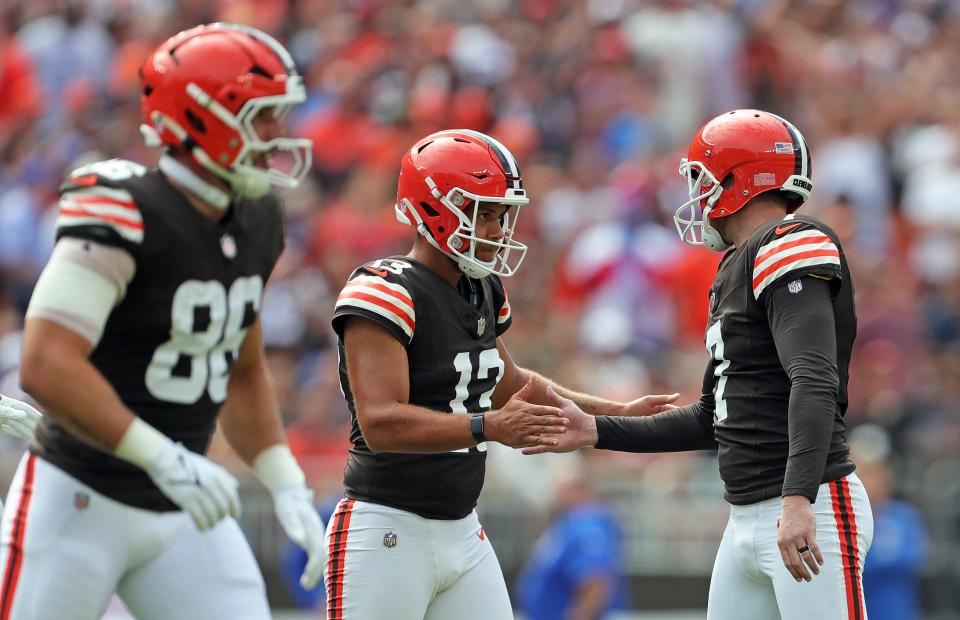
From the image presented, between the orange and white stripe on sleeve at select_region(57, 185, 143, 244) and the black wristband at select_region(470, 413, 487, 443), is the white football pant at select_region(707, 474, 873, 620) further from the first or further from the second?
the orange and white stripe on sleeve at select_region(57, 185, 143, 244)

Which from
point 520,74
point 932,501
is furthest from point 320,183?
point 932,501

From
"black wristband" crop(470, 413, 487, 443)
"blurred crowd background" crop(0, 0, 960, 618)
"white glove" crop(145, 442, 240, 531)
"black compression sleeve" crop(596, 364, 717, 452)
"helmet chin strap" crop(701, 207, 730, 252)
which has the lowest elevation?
"white glove" crop(145, 442, 240, 531)

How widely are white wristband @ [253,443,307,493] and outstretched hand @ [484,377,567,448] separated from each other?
24.0 inches

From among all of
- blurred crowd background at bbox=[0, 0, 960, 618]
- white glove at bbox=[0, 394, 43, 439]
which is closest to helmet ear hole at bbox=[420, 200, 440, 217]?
white glove at bbox=[0, 394, 43, 439]

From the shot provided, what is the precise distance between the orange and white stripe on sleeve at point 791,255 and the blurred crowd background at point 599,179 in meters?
4.15

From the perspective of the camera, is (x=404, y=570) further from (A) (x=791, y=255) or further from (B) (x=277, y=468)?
(A) (x=791, y=255)

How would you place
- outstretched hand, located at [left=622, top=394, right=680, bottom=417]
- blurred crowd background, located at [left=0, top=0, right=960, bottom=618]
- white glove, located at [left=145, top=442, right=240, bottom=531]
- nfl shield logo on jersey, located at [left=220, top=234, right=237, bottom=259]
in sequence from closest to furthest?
white glove, located at [left=145, top=442, right=240, bottom=531] < nfl shield logo on jersey, located at [left=220, top=234, right=237, bottom=259] < outstretched hand, located at [left=622, top=394, right=680, bottom=417] < blurred crowd background, located at [left=0, top=0, right=960, bottom=618]

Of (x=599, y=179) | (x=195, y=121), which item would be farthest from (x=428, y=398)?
(x=599, y=179)

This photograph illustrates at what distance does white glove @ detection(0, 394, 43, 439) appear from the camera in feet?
16.0

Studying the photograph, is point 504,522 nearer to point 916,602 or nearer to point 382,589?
point 916,602

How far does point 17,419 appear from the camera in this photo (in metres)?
4.90

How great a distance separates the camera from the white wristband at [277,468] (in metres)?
4.65

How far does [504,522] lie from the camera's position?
31.1 feet

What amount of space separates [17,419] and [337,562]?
112cm
